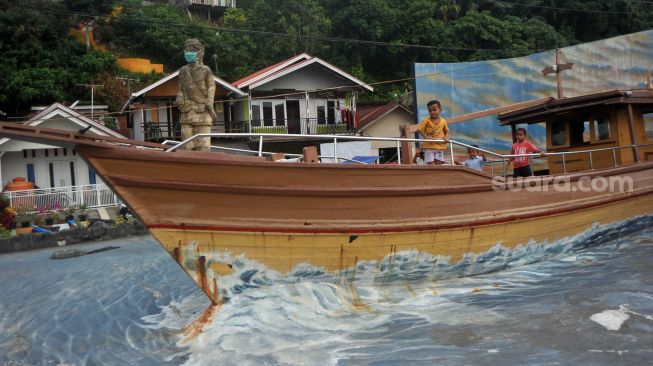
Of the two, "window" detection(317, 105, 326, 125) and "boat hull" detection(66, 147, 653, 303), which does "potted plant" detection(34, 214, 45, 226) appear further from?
"boat hull" detection(66, 147, 653, 303)

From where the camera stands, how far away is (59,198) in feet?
59.5

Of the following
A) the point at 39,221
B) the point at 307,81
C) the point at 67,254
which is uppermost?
the point at 307,81

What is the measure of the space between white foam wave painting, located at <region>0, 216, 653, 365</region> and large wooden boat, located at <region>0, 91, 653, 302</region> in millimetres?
117

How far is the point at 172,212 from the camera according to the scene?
579 centimetres

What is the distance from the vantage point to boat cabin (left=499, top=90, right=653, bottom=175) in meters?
9.11

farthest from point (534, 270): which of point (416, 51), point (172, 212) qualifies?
point (416, 51)

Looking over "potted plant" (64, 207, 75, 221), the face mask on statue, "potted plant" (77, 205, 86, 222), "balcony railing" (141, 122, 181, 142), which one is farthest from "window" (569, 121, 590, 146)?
"balcony railing" (141, 122, 181, 142)

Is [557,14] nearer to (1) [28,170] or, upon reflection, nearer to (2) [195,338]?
(1) [28,170]

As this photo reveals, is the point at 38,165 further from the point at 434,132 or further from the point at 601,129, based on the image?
the point at 601,129

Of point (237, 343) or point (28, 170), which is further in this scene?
point (28, 170)

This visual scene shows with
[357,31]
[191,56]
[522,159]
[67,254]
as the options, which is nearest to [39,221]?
[67,254]

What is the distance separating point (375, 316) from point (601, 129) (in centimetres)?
576

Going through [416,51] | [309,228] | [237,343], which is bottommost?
[237,343]

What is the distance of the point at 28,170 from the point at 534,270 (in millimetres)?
19341
